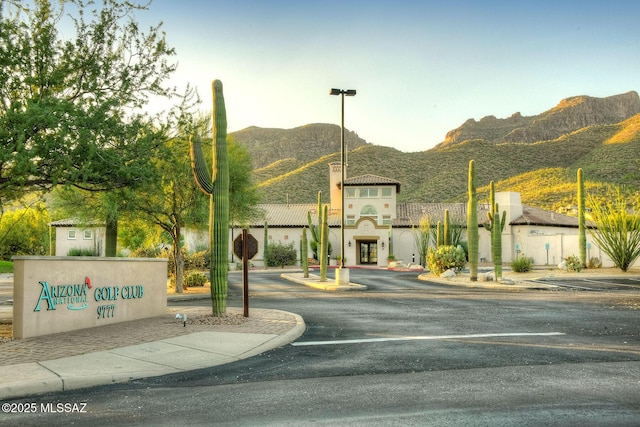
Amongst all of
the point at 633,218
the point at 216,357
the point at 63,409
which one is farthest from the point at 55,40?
the point at 633,218

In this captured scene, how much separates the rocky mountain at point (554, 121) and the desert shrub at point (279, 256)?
279 feet

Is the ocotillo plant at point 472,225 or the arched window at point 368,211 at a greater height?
the arched window at point 368,211

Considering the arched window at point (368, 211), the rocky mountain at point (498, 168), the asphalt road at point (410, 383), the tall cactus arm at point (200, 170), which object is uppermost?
the rocky mountain at point (498, 168)

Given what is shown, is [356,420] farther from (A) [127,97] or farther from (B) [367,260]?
(B) [367,260]

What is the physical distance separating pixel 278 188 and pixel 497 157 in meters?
34.6

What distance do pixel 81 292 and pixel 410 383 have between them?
7640 millimetres

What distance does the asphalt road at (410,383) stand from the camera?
18.3ft

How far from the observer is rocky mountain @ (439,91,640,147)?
12669cm

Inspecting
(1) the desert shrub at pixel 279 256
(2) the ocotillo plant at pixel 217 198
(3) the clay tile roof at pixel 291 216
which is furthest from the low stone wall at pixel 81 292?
(3) the clay tile roof at pixel 291 216

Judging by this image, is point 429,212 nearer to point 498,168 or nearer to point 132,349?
point 498,168

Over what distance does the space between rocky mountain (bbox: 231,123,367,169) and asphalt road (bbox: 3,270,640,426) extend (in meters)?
111

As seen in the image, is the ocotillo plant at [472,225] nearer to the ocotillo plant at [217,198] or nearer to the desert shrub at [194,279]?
the desert shrub at [194,279]

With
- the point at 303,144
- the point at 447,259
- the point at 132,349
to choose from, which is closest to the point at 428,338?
the point at 132,349

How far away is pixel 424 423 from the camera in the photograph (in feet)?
17.3
